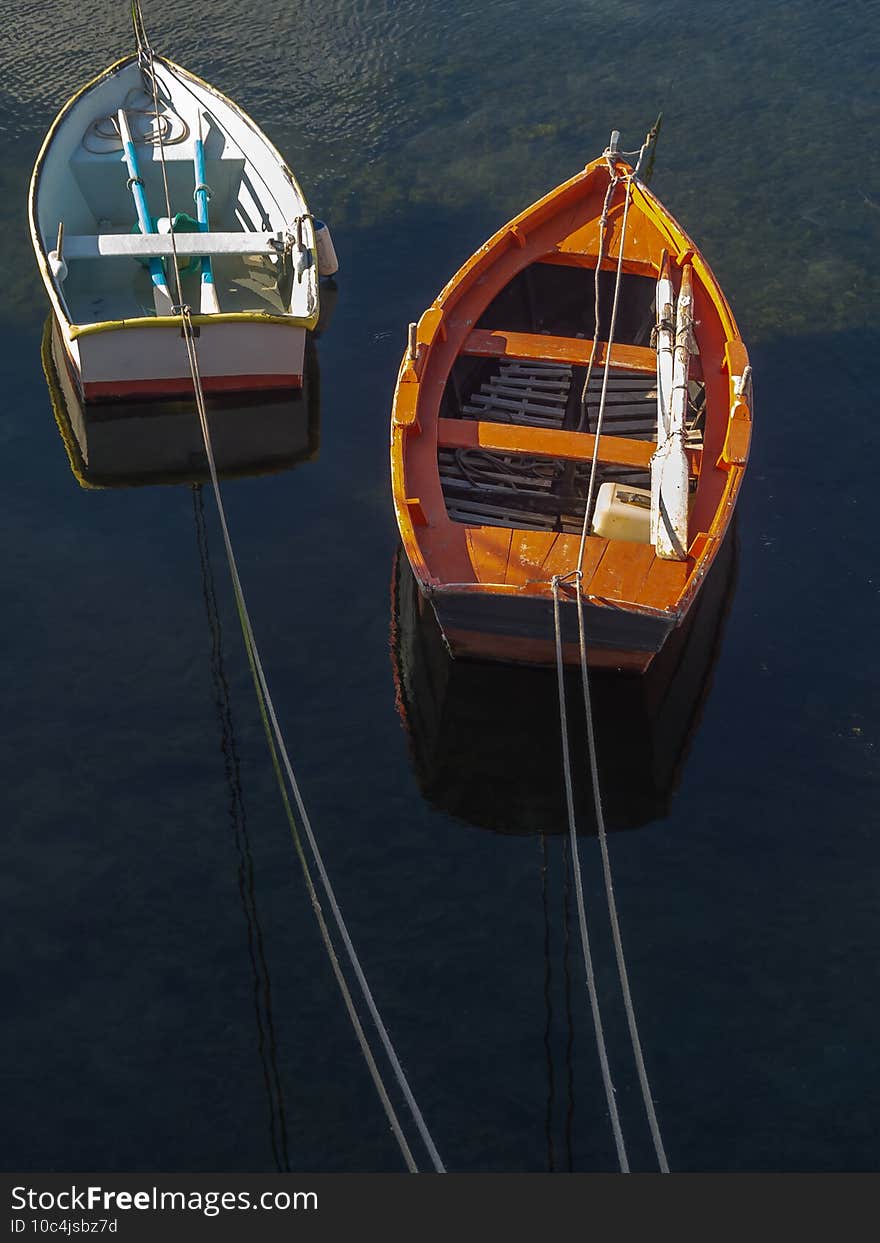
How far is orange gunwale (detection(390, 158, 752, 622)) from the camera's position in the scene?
18.5 m

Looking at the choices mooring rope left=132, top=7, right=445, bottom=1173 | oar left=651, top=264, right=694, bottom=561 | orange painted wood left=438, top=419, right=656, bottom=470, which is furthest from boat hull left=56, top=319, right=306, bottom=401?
oar left=651, top=264, right=694, bottom=561

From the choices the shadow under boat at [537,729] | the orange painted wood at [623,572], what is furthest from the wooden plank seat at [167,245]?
the orange painted wood at [623,572]

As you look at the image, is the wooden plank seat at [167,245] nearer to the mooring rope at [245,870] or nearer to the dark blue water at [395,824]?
the dark blue water at [395,824]

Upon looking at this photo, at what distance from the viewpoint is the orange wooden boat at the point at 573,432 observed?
18.5 meters

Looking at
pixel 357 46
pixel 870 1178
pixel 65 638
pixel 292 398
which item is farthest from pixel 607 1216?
pixel 357 46

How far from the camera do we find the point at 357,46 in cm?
3466

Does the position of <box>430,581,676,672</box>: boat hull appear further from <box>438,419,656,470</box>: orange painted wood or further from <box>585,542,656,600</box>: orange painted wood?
<box>438,419,656,470</box>: orange painted wood

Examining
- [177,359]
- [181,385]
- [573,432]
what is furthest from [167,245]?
[573,432]

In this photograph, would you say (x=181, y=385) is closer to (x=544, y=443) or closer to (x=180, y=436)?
(x=180, y=436)

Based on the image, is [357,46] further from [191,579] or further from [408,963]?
[408,963]

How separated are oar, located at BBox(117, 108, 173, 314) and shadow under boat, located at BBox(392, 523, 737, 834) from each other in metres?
8.56

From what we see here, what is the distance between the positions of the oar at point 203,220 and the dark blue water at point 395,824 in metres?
2.55

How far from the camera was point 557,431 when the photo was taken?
20859 millimetres

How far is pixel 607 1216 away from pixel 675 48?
3030cm
